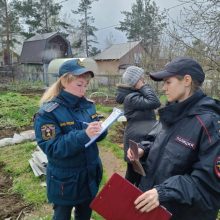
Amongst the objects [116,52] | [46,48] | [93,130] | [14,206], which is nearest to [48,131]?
[93,130]

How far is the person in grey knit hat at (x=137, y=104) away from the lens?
4125mm

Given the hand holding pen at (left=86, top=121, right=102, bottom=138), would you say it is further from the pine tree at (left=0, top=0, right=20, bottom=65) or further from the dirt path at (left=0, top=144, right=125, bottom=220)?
the pine tree at (left=0, top=0, right=20, bottom=65)

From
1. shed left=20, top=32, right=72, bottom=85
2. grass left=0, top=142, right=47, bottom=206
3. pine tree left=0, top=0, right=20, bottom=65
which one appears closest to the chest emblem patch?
grass left=0, top=142, right=47, bottom=206

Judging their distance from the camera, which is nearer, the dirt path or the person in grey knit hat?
the person in grey knit hat

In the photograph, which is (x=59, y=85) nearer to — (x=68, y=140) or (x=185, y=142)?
(x=68, y=140)

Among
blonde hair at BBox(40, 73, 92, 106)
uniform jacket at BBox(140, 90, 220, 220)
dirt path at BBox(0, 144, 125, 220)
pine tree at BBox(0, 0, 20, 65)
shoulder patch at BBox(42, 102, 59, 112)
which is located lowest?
dirt path at BBox(0, 144, 125, 220)

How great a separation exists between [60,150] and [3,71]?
3120 cm

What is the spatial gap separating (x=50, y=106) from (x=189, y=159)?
130 centimetres

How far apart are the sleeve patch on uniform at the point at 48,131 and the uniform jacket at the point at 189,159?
900 mm

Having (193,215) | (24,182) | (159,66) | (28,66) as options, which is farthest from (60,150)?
(28,66)

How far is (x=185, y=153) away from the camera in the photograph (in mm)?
2020

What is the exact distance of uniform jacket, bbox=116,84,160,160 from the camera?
4.12 m

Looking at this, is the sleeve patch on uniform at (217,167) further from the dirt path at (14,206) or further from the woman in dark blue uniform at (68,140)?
the dirt path at (14,206)

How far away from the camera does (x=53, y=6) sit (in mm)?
40594
